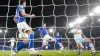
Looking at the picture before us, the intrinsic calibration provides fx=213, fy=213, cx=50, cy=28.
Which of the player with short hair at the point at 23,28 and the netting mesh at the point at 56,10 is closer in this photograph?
the player with short hair at the point at 23,28

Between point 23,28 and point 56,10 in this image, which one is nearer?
point 23,28

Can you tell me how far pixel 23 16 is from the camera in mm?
7277

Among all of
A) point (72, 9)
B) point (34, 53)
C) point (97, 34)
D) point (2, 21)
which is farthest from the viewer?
point (2, 21)

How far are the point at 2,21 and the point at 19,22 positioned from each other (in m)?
29.4

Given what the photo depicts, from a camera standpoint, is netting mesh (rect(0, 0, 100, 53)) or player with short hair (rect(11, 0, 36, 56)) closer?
player with short hair (rect(11, 0, 36, 56))

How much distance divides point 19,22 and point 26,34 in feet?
1.61

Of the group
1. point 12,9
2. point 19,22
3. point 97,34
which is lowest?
point 97,34

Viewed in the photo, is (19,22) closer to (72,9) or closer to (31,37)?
(31,37)

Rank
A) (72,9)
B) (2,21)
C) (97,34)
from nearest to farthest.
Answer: (97,34)
(72,9)
(2,21)

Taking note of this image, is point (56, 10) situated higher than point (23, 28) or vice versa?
point (56, 10)

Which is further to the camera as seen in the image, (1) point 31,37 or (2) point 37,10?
(2) point 37,10

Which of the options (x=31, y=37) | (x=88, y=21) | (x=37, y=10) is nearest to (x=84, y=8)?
(x=88, y=21)

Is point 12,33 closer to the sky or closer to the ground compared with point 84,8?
closer to the ground

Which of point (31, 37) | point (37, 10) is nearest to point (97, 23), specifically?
point (37, 10)
